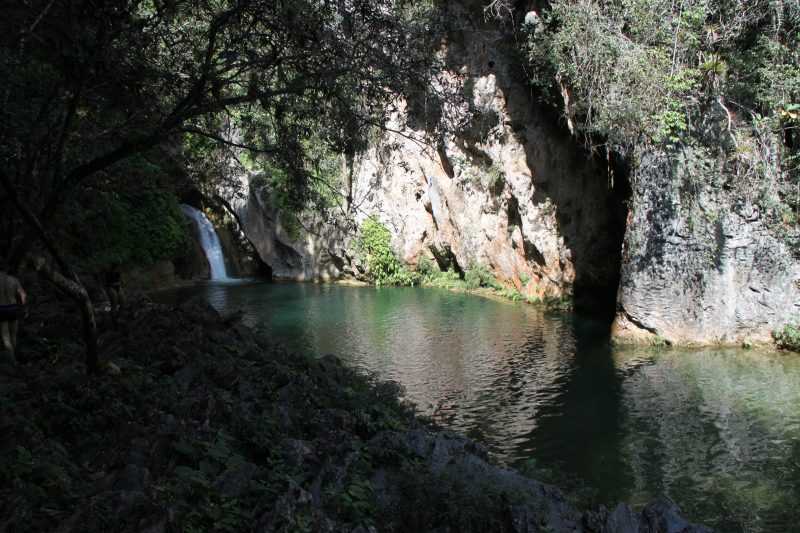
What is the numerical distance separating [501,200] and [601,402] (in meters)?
13.3

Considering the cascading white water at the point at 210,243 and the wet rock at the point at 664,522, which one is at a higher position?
the cascading white water at the point at 210,243

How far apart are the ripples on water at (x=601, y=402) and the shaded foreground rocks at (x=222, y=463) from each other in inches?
83.8

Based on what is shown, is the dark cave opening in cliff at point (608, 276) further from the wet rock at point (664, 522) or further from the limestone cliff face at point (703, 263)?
the wet rock at point (664, 522)

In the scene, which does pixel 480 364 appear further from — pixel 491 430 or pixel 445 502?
pixel 445 502

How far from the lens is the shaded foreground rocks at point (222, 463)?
3.97 m

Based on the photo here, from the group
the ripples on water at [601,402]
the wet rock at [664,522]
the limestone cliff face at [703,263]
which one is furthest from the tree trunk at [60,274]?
the limestone cliff face at [703,263]

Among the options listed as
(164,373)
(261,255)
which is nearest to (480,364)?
(164,373)

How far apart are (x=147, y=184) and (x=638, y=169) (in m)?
10.6

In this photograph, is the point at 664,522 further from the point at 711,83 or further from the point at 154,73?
the point at 711,83

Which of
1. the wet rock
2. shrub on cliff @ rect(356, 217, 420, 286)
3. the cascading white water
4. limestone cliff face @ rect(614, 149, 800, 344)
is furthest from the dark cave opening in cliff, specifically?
the cascading white water

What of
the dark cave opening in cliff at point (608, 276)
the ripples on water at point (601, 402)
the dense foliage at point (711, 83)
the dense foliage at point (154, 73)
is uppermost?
the dense foliage at point (711, 83)

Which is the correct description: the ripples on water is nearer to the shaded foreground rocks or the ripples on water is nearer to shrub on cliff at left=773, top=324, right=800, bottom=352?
shrub on cliff at left=773, top=324, right=800, bottom=352

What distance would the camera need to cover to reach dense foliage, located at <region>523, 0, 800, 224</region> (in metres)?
12.6

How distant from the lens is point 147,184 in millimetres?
9922
